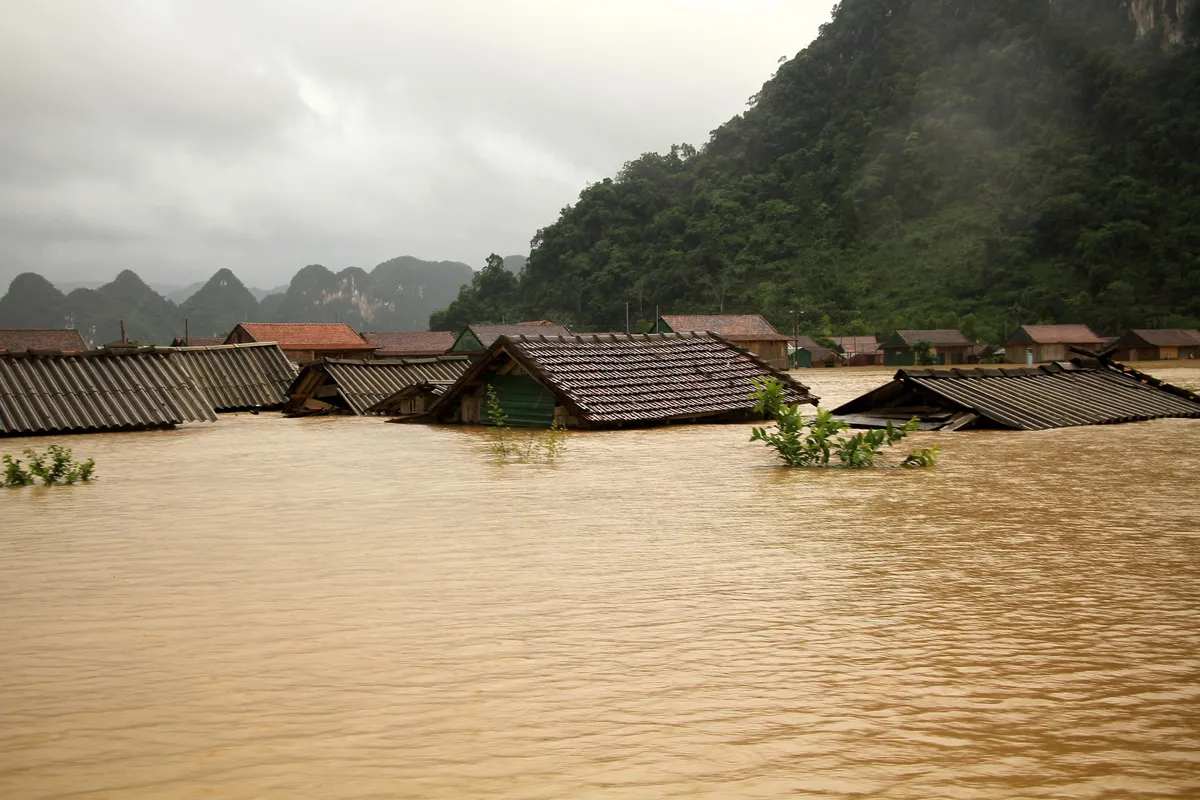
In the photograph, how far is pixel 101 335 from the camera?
120312mm

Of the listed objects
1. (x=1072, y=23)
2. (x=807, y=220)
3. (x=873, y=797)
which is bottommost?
(x=873, y=797)

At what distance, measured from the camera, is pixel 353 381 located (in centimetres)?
2383

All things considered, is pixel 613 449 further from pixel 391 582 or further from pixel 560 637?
pixel 560 637

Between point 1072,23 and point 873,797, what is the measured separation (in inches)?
4713

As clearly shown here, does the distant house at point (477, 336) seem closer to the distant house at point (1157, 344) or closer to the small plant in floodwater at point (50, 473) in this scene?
the distant house at point (1157, 344)

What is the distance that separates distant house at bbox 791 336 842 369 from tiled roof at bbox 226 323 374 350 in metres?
29.1

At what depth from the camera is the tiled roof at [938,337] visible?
75125 mm

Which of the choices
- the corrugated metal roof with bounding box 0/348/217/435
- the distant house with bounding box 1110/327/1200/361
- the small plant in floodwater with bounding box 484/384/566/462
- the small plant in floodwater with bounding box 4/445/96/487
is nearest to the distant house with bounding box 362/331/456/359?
the distant house with bounding box 1110/327/1200/361

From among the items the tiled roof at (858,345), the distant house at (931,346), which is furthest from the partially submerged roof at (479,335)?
the distant house at (931,346)

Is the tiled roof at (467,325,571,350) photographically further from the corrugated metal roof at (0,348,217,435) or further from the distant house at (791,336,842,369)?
the corrugated metal roof at (0,348,217,435)

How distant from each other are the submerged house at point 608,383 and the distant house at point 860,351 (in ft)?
190

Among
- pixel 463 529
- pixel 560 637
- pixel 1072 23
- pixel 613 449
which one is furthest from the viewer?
pixel 1072 23

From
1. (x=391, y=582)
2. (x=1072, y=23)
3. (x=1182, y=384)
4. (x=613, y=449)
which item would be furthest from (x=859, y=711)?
(x=1072, y=23)

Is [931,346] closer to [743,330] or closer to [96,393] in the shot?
[743,330]
